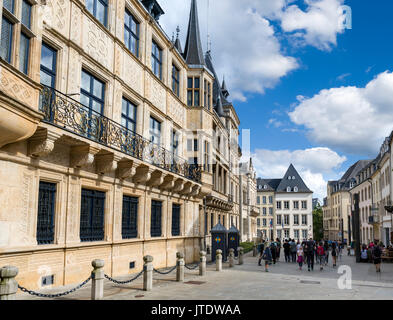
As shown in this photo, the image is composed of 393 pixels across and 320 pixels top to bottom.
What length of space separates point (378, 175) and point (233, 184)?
15641mm

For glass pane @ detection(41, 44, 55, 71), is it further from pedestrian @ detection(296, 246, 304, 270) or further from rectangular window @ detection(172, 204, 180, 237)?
pedestrian @ detection(296, 246, 304, 270)

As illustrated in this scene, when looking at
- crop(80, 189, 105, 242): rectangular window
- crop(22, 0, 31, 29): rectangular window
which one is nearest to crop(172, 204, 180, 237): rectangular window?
crop(80, 189, 105, 242): rectangular window

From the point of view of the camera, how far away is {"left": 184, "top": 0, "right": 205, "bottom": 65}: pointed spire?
80.0 ft

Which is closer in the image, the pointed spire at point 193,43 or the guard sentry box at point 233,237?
the guard sentry box at point 233,237

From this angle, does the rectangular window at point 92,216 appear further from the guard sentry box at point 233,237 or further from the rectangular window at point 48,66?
the guard sentry box at point 233,237

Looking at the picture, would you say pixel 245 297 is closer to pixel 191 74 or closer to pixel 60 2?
pixel 60 2

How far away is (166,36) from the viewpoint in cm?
1989

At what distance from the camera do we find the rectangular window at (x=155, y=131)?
1836cm

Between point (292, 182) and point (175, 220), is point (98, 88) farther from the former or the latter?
point (292, 182)

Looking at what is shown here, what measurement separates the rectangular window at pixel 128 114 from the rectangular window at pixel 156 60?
10.2 feet

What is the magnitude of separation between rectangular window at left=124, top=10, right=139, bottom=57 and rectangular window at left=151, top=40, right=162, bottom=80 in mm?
1745

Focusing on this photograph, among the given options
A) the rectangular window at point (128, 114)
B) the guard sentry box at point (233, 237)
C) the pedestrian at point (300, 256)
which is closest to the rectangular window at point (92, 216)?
the rectangular window at point (128, 114)

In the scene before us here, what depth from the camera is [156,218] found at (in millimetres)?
18625

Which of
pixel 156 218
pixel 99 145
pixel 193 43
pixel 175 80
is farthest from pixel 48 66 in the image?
pixel 193 43
